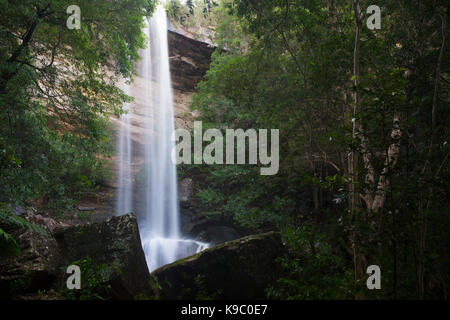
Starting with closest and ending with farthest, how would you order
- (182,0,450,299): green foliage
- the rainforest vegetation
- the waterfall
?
(182,0,450,299): green foliage → the rainforest vegetation → the waterfall

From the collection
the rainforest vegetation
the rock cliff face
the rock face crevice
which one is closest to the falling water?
the rock cliff face

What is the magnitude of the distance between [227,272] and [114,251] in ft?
6.61

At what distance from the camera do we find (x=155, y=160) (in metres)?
15.9

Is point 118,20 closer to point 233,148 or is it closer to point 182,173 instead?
point 233,148

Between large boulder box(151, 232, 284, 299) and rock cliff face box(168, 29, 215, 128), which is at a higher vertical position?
rock cliff face box(168, 29, 215, 128)

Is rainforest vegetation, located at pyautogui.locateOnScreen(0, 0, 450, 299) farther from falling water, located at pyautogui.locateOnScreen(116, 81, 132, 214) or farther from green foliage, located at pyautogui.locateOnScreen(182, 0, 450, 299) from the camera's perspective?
falling water, located at pyautogui.locateOnScreen(116, 81, 132, 214)

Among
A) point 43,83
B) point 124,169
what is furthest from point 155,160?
point 43,83

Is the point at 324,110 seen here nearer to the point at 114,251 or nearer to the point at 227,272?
the point at 227,272

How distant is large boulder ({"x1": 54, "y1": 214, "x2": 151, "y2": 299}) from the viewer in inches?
163

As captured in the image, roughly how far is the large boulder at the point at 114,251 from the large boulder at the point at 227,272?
583mm

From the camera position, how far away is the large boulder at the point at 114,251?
414 cm

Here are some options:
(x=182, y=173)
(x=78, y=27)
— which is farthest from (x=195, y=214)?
(x=78, y=27)

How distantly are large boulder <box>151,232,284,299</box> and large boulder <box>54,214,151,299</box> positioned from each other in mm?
583

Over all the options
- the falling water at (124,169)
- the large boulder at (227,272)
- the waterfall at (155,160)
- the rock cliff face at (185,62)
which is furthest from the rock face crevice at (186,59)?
the large boulder at (227,272)
